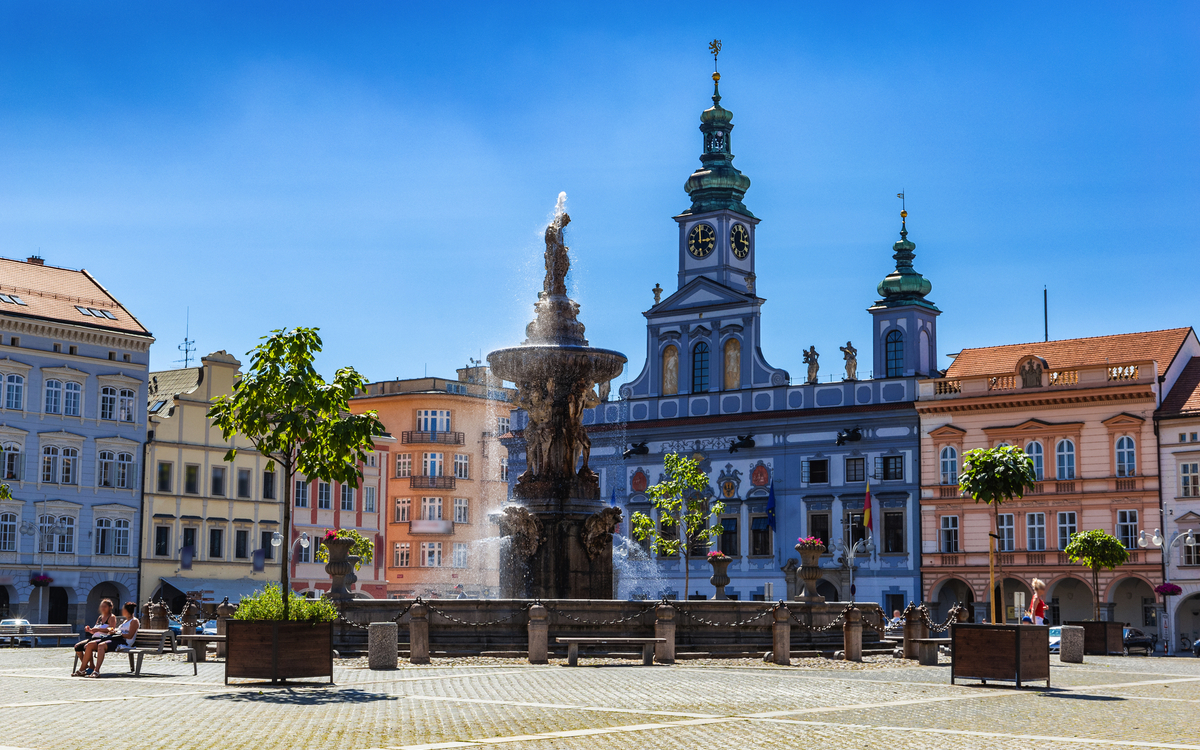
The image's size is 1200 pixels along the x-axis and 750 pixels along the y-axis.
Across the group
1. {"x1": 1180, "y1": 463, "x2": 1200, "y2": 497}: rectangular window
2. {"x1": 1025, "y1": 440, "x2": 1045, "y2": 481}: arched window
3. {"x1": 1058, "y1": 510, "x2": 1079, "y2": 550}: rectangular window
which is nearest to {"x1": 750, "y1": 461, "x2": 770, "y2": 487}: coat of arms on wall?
{"x1": 1025, "y1": 440, "x2": 1045, "y2": 481}: arched window

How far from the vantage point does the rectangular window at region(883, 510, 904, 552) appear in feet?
212

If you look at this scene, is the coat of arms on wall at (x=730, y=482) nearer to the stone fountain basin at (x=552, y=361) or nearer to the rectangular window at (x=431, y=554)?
the rectangular window at (x=431, y=554)

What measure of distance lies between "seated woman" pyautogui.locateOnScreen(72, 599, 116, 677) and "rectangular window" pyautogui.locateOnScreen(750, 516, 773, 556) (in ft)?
151

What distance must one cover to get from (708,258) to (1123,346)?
1929 cm

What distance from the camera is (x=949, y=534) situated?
63375mm

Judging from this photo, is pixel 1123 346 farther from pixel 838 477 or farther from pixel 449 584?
pixel 449 584

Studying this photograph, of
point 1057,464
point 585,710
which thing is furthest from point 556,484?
point 1057,464

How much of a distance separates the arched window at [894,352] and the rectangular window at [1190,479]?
14.7 m

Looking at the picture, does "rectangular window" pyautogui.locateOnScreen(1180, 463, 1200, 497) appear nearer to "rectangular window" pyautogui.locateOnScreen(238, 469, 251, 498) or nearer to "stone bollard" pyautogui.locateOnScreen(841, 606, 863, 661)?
"stone bollard" pyautogui.locateOnScreen(841, 606, 863, 661)

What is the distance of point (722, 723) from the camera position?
14906mm

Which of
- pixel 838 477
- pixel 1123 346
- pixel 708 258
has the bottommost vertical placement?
pixel 838 477

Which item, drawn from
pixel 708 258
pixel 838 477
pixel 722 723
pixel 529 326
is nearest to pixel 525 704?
pixel 722 723

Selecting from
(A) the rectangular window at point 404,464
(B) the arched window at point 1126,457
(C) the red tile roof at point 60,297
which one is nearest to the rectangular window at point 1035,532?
(B) the arched window at point 1126,457

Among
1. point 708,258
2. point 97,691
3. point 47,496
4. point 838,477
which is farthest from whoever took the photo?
point 708,258
